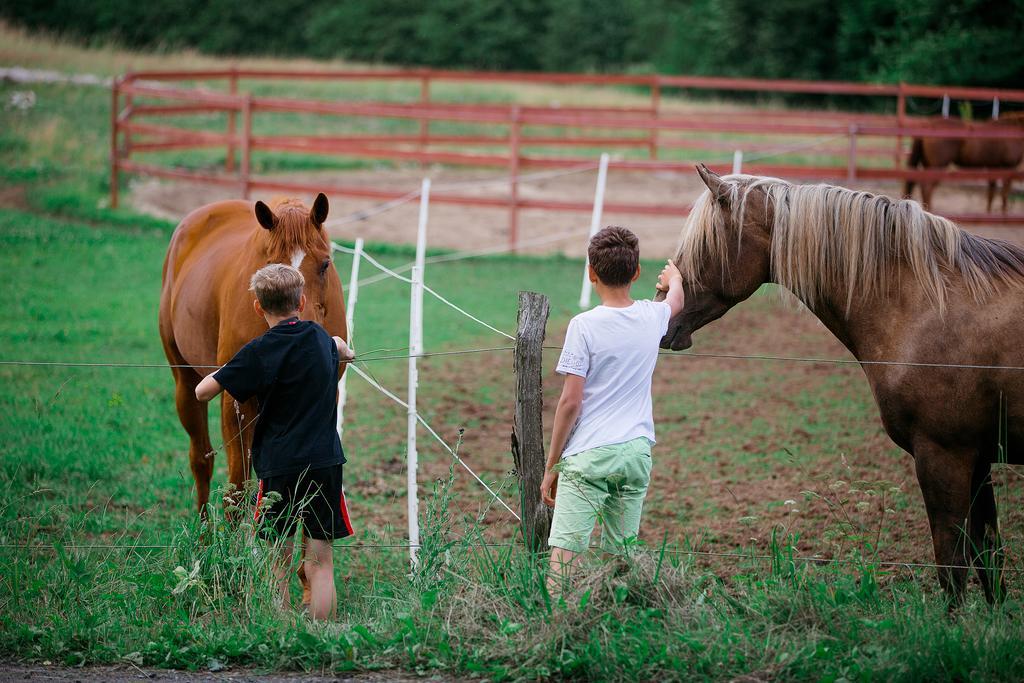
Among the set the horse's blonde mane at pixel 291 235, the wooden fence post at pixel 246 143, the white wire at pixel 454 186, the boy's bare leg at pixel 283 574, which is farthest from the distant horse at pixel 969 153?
the boy's bare leg at pixel 283 574

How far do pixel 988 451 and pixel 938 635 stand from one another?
102 cm

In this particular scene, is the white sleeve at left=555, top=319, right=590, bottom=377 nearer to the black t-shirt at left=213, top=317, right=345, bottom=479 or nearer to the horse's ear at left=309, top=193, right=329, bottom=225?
the black t-shirt at left=213, top=317, right=345, bottom=479

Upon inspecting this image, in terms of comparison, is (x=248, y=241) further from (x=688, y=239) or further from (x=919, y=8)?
(x=919, y=8)

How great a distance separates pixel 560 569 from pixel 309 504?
1.01 m

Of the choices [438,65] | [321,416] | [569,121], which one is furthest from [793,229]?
[438,65]

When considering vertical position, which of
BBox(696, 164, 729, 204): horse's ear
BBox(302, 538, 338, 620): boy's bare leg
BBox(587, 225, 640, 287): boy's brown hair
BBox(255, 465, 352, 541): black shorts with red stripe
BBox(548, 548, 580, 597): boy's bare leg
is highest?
BBox(696, 164, 729, 204): horse's ear

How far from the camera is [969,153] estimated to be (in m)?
16.8

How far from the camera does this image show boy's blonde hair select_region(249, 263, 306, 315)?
3758 millimetres

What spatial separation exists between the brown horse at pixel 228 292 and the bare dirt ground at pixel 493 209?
7346mm

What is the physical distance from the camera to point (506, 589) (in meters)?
3.56

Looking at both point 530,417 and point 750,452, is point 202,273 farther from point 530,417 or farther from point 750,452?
point 750,452

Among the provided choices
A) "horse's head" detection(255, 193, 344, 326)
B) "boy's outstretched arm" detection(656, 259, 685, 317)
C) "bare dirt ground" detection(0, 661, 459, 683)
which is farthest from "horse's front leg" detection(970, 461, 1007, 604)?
"horse's head" detection(255, 193, 344, 326)

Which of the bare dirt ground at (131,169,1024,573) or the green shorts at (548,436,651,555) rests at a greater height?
the green shorts at (548,436,651,555)

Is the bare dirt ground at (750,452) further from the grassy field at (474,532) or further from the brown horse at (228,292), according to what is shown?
the brown horse at (228,292)
